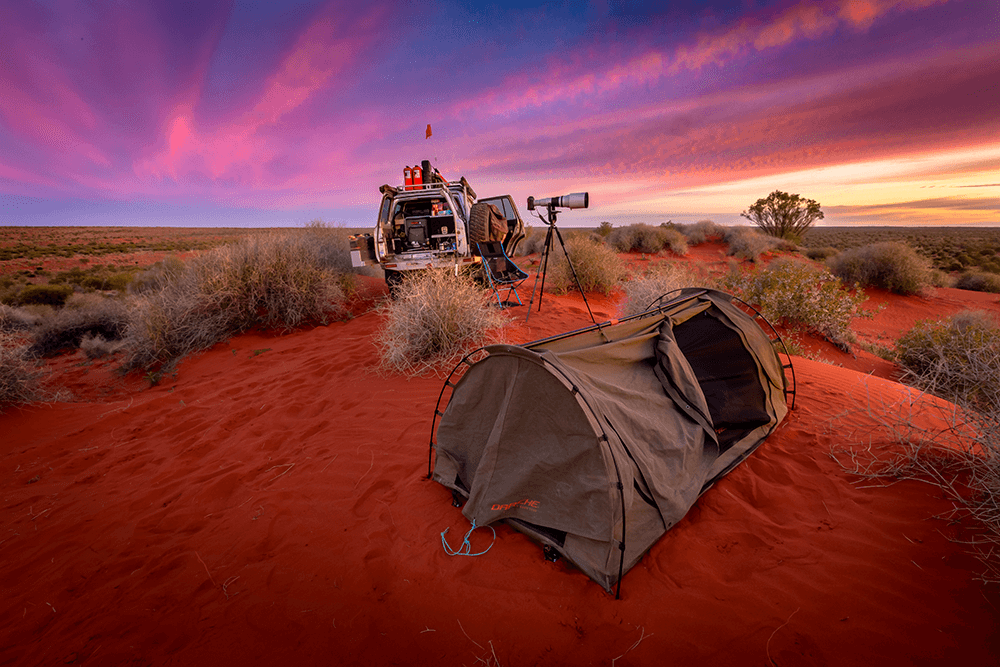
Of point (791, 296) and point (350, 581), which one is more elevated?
point (791, 296)

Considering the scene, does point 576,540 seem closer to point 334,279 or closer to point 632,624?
point 632,624

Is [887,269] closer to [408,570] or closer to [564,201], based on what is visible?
[564,201]

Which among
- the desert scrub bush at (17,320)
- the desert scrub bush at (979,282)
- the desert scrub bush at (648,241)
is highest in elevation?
the desert scrub bush at (648,241)

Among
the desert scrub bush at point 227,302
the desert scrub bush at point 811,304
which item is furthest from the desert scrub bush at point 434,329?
the desert scrub bush at point 811,304

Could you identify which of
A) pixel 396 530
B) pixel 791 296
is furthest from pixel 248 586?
pixel 791 296

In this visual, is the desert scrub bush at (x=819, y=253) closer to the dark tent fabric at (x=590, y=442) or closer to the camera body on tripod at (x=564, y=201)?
the camera body on tripod at (x=564, y=201)

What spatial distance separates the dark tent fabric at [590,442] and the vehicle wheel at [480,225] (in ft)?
15.5

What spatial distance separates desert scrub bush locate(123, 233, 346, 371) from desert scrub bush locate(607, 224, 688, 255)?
14.0 m

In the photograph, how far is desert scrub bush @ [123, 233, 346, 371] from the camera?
21.6ft

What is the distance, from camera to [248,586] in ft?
8.21

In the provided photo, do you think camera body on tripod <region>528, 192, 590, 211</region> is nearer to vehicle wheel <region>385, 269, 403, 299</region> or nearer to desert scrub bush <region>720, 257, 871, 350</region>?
vehicle wheel <region>385, 269, 403, 299</region>

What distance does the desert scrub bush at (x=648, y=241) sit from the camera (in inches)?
687

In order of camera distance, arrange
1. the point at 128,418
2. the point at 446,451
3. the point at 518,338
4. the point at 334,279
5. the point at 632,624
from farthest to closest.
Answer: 1. the point at 334,279
2. the point at 518,338
3. the point at 128,418
4. the point at 446,451
5. the point at 632,624

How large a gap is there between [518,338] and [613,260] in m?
6.15
